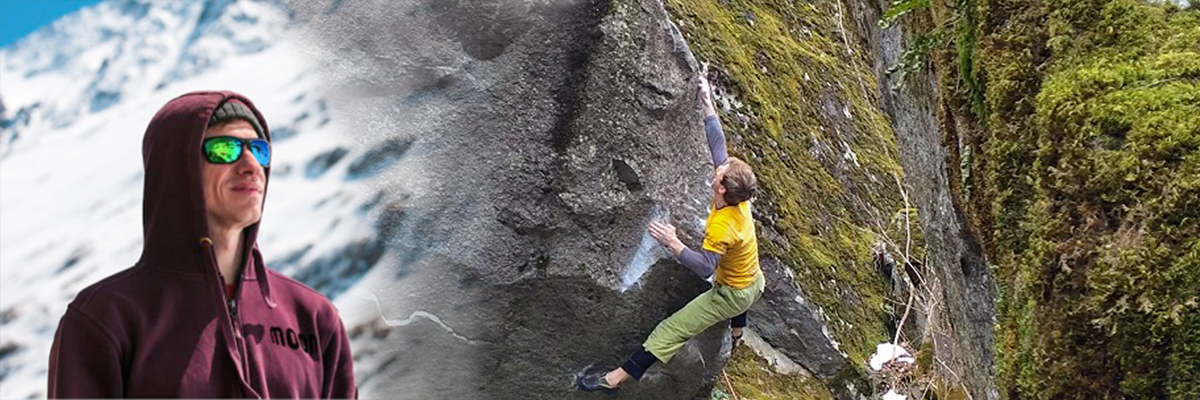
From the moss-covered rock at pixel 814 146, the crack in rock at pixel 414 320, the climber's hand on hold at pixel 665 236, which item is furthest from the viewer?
the moss-covered rock at pixel 814 146

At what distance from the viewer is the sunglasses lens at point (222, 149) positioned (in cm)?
196

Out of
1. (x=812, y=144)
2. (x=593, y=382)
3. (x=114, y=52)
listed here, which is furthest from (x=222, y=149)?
(x=812, y=144)

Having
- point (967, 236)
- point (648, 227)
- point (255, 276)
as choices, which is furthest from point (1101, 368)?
point (648, 227)

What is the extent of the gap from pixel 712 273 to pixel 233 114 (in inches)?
151

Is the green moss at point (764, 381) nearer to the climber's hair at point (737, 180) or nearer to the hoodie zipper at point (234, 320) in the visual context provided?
the climber's hair at point (737, 180)

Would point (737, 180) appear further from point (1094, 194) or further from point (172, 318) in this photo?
point (172, 318)

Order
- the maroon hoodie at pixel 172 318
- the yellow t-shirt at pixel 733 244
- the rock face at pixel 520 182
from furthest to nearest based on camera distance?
the yellow t-shirt at pixel 733 244 → the rock face at pixel 520 182 → the maroon hoodie at pixel 172 318

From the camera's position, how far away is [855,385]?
7.17 meters

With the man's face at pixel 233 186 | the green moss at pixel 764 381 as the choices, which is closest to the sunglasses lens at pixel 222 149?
the man's face at pixel 233 186

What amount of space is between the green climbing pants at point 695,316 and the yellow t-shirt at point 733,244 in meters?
0.06

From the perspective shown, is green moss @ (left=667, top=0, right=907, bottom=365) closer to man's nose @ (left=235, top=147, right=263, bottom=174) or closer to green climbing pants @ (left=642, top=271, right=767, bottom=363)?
green climbing pants @ (left=642, top=271, right=767, bottom=363)

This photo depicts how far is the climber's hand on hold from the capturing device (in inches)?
215

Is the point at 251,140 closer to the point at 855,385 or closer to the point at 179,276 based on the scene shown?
the point at 179,276

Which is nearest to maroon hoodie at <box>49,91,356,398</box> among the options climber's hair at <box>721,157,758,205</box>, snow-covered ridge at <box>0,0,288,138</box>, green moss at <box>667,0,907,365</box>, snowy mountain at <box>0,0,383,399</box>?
snowy mountain at <box>0,0,383,399</box>
